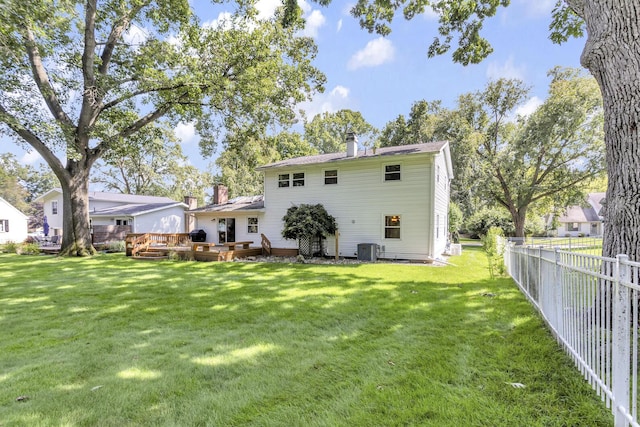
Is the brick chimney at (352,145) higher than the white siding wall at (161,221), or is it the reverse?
the brick chimney at (352,145)

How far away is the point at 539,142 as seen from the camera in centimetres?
2020

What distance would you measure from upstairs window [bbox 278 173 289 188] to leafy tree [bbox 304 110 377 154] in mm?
19633

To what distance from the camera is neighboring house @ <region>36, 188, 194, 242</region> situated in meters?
22.5

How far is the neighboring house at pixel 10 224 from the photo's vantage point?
1044 inches

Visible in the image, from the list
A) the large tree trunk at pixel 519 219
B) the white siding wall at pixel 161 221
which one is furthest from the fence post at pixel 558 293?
the white siding wall at pixel 161 221

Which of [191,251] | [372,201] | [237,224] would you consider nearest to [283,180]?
[237,224]

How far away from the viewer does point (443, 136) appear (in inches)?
908

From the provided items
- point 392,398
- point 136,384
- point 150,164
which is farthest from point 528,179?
point 150,164

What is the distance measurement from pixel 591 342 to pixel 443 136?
74.9ft

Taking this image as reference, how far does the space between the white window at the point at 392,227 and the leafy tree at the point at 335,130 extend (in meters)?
22.5

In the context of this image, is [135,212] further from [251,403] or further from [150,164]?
[251,403]

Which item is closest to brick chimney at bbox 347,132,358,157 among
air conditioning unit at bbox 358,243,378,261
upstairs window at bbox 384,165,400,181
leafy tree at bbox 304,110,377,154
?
upstairs window at bbox 384,165,400,181

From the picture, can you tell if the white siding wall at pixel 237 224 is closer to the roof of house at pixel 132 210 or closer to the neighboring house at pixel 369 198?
the neighboring house at pixel 369 198

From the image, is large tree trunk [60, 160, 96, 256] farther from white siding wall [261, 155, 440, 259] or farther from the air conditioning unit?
the air conditioning unit
